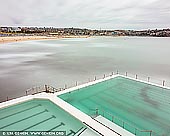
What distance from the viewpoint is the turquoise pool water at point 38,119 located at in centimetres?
417

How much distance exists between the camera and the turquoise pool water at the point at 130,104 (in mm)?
4734

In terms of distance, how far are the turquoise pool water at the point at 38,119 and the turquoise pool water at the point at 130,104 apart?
944 mm

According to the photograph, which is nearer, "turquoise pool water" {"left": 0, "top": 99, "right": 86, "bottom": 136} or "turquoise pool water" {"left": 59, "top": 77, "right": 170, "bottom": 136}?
"turquoise pool water" {"left": 0, "top": 99, "right": 86, "bottom": 136}

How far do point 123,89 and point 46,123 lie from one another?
4.16m

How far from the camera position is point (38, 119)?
4574 mm

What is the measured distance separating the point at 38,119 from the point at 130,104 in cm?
326

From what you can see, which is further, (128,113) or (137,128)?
(128,113)

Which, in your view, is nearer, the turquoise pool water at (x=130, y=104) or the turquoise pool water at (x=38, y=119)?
the turquoise pool water at (x=38, y=119)

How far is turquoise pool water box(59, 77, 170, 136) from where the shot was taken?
473 centimetres

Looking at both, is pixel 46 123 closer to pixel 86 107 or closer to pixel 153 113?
pixel 86 107

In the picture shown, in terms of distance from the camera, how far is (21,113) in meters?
4.89

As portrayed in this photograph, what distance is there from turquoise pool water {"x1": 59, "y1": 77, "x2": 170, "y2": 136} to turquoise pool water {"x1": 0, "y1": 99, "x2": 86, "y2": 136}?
944 millimetres

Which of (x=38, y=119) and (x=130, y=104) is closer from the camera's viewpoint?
(x=38, y=119)

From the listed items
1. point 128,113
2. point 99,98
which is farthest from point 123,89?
point 128,113
